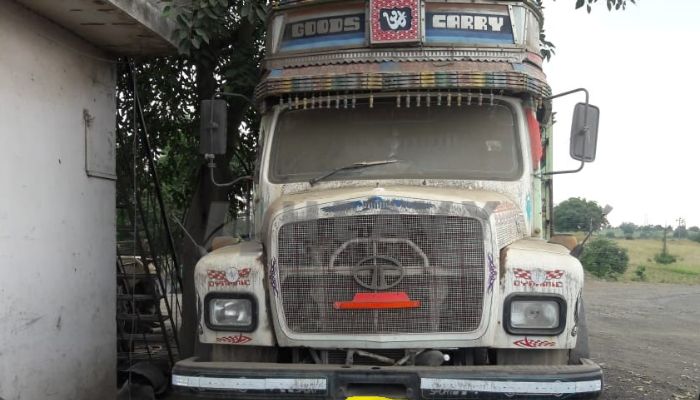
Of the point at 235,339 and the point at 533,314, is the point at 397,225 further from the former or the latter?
the point at 235,339

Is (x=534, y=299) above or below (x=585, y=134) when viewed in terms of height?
below

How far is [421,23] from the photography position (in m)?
4.94

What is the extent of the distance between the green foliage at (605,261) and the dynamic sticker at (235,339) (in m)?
23.9

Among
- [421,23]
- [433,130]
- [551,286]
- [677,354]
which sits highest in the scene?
[421,23]

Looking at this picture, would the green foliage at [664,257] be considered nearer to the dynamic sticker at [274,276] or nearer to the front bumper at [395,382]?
the front bumper at [395,382]

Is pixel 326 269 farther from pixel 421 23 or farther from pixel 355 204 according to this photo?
pixel 421 23

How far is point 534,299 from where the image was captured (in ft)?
12.7

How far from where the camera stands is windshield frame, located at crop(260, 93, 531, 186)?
4703 millimetres

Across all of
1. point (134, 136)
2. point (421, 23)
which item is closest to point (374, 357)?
point (421, 23)

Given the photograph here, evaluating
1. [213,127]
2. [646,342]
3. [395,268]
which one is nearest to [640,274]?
[646,342]

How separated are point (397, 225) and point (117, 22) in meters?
3.34

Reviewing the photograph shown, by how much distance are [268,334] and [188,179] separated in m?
5.14

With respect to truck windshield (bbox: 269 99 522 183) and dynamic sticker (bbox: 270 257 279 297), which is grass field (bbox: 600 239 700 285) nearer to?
truck windshield (bbox: 269 99 522 183)

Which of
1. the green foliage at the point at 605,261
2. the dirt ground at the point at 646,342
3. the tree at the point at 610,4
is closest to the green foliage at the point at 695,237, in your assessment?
the green foliage at the point at 605,261
